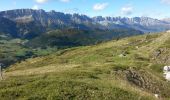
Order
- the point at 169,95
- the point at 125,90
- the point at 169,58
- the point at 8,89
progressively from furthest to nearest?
the point at 169,58 → the point at 169,95 → the point at 125,90 → the point at 8,89

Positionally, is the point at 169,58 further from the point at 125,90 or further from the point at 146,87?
the point at 125,90

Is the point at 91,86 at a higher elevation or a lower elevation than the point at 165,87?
higher

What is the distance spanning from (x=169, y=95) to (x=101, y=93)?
810 inches

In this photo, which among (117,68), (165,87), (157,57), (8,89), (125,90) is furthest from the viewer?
(157,57)

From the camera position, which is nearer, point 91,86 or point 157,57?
point 91,86

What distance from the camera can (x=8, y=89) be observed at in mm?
37531

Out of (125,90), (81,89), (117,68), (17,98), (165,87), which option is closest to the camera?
(17,98)

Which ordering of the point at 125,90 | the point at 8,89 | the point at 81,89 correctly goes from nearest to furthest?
the point at 8,89, the point at 81,89, the point at 125,90

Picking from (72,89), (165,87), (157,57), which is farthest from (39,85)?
(157,57)

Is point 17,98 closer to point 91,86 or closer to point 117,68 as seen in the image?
point 91,86

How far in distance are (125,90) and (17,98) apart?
15.1 meters

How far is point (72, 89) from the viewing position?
39.8 m

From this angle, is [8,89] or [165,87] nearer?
[8,89]

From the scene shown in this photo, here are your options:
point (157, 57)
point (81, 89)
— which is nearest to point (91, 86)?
point (81, 89)
